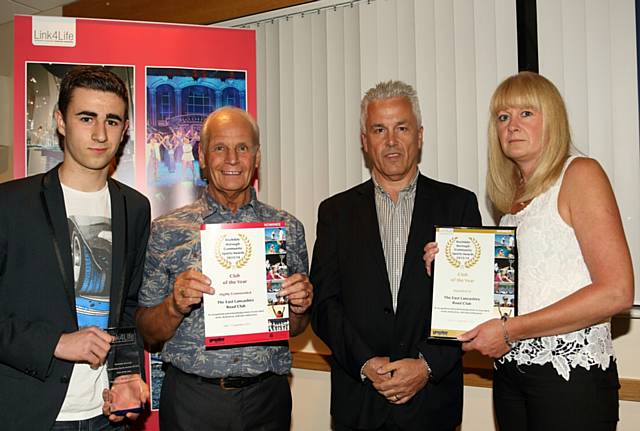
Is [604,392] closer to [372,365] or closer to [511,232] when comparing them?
[511,232]

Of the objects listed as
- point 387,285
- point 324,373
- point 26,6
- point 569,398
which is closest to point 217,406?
point 387,285

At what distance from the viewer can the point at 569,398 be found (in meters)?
1.89

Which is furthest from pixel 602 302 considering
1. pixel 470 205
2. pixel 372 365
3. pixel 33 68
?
pixel 33 68

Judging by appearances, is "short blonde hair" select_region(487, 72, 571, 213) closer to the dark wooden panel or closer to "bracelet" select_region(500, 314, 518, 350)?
"bracelet" select_region(500, 314, 518, 350)

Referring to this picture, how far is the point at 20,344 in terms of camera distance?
6.33ft

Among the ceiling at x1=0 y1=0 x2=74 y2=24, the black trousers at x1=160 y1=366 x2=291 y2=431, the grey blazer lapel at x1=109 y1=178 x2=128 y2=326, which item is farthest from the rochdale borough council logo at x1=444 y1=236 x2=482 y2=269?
the ceiling at x1=0 y1=0 x2=74 y2=24

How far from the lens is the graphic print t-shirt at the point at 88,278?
205 centimetres

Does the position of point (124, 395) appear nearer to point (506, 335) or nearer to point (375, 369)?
point (375, 369)

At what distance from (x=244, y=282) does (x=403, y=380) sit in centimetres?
77

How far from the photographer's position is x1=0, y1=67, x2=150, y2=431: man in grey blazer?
1.96 meters

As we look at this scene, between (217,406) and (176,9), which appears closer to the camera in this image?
(217,406)

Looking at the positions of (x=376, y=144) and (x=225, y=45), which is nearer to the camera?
(x=376, y=144)

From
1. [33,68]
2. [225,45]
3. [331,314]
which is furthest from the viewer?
[225,45]

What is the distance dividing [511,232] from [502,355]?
478mm
